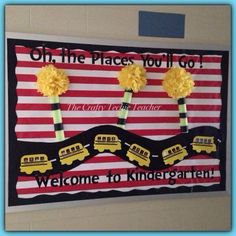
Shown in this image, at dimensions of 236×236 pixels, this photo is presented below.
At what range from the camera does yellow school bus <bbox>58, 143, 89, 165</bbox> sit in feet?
4.12

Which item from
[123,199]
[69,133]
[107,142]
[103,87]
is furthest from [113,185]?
[103,87]

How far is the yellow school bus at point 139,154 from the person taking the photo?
1314 mm

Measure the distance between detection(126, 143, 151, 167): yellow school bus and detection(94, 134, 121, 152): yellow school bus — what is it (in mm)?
57

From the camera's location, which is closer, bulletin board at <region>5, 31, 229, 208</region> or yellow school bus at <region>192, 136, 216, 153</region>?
bulletin board at <region>5, 31, 229, 208</region>

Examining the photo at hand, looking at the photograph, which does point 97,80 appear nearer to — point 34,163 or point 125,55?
point 125,55

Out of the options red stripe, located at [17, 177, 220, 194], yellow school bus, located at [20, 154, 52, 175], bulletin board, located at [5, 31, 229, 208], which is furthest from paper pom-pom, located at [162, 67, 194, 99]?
yellow school bus, located at [20, 154, 52, 175]

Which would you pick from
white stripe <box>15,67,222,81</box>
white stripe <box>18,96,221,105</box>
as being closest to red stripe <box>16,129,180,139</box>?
white stripe <box>18,96,221,105</box>

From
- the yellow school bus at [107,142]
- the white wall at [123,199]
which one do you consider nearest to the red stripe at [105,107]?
the yellow school bus at [107,142]

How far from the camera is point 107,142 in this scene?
4.23 ft

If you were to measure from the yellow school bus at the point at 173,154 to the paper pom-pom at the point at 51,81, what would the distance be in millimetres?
518

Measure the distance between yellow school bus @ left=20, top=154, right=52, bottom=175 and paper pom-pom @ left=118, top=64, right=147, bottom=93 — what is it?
17.4 inches

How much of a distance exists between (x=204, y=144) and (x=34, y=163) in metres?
0.75

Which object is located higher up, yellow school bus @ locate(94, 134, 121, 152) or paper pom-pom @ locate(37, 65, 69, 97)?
paper pom-pom @ locate(37, 65, 69, 97)

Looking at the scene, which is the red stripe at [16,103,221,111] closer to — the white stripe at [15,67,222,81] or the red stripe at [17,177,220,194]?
the white stripe at [15,67,222,81]
